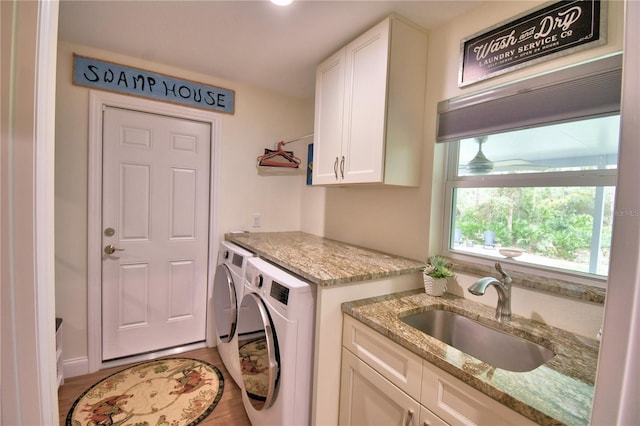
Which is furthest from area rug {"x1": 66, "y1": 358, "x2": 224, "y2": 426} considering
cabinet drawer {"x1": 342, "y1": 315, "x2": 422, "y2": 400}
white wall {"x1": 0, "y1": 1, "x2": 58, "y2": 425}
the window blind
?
the window blind

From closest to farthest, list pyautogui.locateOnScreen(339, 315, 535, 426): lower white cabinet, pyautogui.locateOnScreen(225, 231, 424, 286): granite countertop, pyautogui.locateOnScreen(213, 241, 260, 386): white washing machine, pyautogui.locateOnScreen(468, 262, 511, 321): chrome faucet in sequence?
pyautogui.locateOnScreen(339, 315, 535, 426): lower white cabinet < pyautogui.locateOnScreen(468, 262, 511, 321): chrome faucet < pyautogui.locateOnScreen(225, 231, 424, 286): granite countertop < pyautogui.locateOnScreen(213, 241, 260, 386): white washing machine

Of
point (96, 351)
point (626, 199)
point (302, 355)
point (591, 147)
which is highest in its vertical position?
point (591, 147)

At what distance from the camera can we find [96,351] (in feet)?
6.89

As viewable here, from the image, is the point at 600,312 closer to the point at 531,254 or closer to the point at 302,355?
the point at 531,254

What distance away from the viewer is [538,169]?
1321 mm

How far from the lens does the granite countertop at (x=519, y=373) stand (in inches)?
29.0

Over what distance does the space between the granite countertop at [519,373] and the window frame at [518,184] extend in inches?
9.2

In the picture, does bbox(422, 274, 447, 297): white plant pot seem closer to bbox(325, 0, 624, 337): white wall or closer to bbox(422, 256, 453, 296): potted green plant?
bbox(422, 256, 453, 296): potted green plant

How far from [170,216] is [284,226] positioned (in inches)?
40.4

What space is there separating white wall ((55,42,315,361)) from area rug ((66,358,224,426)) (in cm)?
40

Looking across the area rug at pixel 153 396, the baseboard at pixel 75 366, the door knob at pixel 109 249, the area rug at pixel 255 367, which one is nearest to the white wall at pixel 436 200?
the area rug at pixel 255 367

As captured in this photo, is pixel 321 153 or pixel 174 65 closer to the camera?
pixel 321 153

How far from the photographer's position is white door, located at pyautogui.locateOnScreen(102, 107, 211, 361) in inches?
84.4

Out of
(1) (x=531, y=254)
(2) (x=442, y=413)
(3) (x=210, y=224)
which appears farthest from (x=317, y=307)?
(3) (x=210, y=224)
